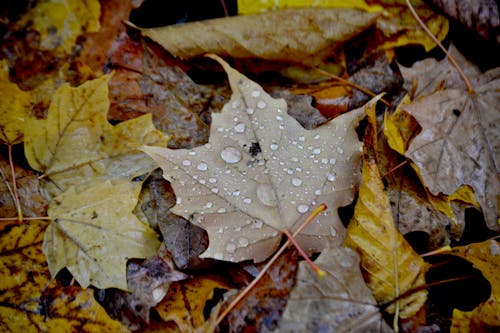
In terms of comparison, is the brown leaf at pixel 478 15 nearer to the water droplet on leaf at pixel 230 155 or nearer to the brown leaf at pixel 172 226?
the water droplet on leaf at pixel 230 155

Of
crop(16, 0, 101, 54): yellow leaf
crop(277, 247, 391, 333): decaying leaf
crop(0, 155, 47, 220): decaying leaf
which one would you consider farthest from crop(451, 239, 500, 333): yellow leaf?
crop(16, 0, 101, 54): yellow leaf

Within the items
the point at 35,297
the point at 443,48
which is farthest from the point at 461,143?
the point at 35,297

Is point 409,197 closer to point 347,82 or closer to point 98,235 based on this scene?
point 347,82

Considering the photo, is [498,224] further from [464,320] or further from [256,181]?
[256,181]

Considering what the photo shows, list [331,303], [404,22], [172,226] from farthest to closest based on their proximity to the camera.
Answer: [404,22] < [172,226] < [331,303]

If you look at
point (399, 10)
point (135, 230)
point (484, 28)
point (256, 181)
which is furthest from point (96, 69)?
point (484, 28)

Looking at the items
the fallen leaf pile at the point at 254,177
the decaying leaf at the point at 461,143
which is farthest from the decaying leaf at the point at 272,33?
the decaying leaf at the point at 461,143
